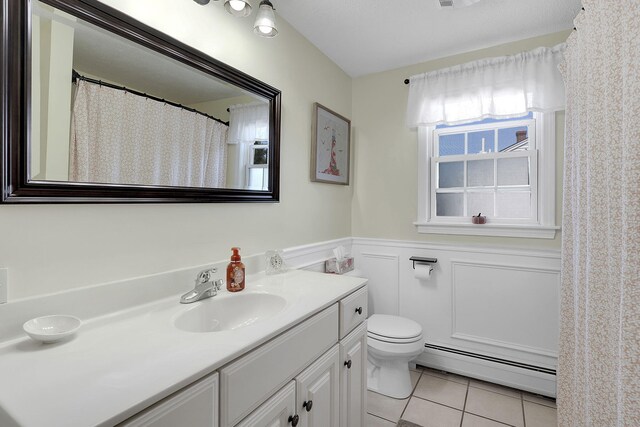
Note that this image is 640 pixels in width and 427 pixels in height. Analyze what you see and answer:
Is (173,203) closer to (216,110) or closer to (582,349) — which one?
(216,110)

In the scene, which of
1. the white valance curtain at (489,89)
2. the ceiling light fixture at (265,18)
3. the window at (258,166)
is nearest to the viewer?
the ceiling light fixture at (265,18)

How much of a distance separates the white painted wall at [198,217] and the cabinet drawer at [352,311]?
0.61 metres

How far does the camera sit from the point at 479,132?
7.68ft

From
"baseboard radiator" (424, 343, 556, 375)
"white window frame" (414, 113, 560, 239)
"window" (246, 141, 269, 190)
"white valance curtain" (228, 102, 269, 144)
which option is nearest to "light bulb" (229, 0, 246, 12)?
"white valance curtain" (228, 102, 269, 144)

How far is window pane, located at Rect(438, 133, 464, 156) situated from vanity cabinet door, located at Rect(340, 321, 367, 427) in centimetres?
157

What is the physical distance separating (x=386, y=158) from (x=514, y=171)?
0.94 m

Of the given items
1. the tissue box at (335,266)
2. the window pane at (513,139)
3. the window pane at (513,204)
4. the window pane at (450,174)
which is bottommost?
the tissue box at (335,266)

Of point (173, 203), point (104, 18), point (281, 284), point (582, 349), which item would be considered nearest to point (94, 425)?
point (173, 203)

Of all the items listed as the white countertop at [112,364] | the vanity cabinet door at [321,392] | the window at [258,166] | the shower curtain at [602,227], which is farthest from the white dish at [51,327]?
the shower curtain at [602,227]

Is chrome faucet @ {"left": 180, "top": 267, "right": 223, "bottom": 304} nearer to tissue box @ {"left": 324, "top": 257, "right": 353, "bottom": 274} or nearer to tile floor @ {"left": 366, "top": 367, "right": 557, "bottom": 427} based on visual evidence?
tissue box @ {"left": 324, "top": 257, "right": 353, "bottom": 274}

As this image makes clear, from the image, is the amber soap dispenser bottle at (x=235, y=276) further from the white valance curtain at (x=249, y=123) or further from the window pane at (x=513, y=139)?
the window pane at (x=513, y=139)

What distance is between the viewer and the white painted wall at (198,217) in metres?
0.92

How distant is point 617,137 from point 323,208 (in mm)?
1674

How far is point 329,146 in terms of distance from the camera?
236 cm
